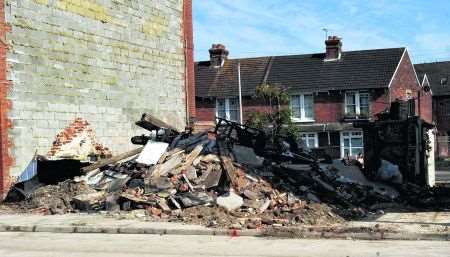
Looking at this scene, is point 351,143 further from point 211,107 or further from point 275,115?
point 211,107

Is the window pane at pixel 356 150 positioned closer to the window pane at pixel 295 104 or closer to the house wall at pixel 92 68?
the window pane at pixel 295 104

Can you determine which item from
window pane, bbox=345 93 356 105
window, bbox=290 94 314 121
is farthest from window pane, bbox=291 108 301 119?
window pane, bbox=345 93 356 105

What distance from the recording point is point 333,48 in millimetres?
47562

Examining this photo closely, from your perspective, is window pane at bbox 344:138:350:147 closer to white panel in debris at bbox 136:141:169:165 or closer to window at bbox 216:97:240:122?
window at bbox 216:97:240:122

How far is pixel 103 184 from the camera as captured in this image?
18.7 meters

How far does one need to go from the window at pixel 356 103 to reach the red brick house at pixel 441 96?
39.6ft

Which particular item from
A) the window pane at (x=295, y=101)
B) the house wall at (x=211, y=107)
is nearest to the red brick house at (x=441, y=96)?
the window pane at (x=295, y=101)

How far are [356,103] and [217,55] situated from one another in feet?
39.0

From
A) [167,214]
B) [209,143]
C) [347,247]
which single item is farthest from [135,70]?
[347,247]

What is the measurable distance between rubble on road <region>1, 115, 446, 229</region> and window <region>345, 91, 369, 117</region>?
2425 centimetres

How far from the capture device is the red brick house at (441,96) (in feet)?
180

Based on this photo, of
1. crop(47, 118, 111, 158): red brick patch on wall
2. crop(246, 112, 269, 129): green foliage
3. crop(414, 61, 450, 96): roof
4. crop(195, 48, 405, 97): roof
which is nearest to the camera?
crop(47, 118, 111, 158): red brick patch on wall

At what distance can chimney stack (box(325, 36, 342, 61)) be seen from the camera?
154 feet

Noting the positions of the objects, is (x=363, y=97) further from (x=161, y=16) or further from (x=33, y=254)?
(x=33, y=254)
